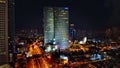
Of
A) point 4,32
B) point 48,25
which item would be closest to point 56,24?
point 48,25

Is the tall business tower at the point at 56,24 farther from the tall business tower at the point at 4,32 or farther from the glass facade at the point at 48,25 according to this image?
the tall business tower at the point at 4,32

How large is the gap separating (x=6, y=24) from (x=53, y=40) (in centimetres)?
1144

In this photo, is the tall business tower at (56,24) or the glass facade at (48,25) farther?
the glass facade at (48,25)

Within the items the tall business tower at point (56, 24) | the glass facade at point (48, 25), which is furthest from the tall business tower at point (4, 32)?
the glass facade at point (48, 25)

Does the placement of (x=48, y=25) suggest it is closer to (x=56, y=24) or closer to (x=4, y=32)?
(x=56, y=24)

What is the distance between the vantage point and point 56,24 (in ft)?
77.8

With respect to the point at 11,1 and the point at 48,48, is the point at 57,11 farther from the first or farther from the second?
the point at 11,1

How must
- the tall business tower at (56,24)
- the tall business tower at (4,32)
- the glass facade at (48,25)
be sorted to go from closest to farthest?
the tall business tower at (4,32)
the tall business tower at (56,24)
the glass facade at (48,25)

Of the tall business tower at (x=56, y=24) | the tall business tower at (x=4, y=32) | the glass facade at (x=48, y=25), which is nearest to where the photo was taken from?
the tall business tower at (x=4, y=32)

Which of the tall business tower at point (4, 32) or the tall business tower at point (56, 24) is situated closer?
the tall business tower at point (4, 32)

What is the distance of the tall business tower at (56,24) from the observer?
2297 centimetres

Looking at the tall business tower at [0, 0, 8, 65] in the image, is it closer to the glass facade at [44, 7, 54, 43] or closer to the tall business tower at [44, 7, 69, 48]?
the tall business tower at [44, 7, 69, 48]

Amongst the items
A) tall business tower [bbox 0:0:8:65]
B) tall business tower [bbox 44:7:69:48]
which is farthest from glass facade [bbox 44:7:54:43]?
tall business tower [bbox 0:0:8:65]

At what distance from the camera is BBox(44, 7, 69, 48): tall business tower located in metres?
23.0
